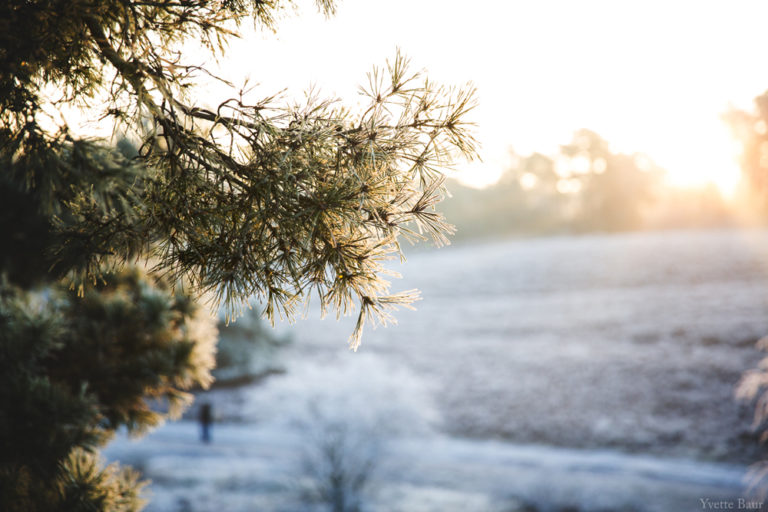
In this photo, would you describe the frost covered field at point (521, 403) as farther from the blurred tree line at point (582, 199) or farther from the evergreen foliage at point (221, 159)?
the evergreen foliage at point (221, 159)

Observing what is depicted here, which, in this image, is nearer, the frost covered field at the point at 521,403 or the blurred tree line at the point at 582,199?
the frost covered field at the point at 521,403

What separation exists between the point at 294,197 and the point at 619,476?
7552 mm

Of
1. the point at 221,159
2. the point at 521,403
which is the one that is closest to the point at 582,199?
the point at 521,403

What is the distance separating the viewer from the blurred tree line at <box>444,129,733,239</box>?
19.4 metres

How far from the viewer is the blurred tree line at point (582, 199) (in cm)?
1944

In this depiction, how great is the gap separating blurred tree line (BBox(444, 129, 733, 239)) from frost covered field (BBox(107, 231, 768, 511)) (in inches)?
112

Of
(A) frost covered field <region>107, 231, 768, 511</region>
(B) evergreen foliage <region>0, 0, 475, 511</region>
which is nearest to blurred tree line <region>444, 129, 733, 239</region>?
(A) frost covered field <region>107, 231, 768, 511</region>

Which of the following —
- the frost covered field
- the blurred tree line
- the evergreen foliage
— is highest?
the blurred tree line

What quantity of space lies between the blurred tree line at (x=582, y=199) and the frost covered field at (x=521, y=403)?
284cm

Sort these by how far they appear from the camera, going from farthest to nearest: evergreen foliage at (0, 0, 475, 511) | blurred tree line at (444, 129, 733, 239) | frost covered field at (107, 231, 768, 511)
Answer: blurred tree line at (444, 129, 733, 239)
frost covered field at (107, 231, 768, 511)
evergreen foliage at (0, 0, 475, 511)

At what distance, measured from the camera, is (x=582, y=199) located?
2269cm

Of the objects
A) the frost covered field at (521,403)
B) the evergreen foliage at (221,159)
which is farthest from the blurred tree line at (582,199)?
the evergreen foliage at (221,159)

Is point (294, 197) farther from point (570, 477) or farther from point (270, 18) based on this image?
point (570, 477)

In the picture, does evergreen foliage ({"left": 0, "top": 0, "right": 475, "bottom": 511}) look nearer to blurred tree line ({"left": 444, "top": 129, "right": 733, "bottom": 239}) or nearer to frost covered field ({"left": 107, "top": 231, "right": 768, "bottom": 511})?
frost covered field ({"left": 107, "top": 231, "right": 768, "bottom": 511})
